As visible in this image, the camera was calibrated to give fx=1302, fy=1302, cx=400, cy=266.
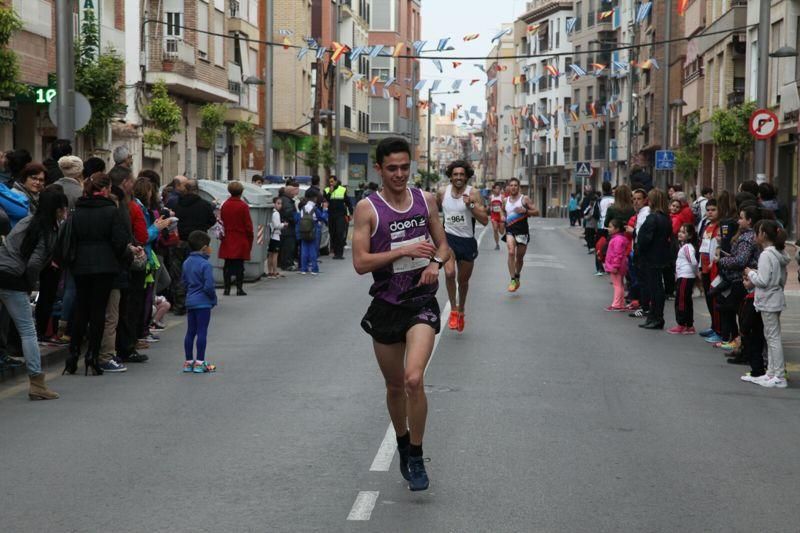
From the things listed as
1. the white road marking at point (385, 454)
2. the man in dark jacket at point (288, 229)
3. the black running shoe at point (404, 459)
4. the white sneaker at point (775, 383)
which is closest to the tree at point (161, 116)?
the man in dark jacket at point (288, 229)

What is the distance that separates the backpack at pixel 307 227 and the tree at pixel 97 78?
16.8 ft

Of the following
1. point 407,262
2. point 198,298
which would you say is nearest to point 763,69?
point 198,298

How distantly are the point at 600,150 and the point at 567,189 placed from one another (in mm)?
11412

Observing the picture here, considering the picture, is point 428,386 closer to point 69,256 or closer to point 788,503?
point 69,256

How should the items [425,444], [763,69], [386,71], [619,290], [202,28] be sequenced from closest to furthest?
[425,444] < [619,290] < [763,69] < [202,28] < [386,71]

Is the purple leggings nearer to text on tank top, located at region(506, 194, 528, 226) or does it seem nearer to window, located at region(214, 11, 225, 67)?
text on tank top, located at region(506, 194, 528, 226)

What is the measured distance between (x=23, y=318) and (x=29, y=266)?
15.9 inches

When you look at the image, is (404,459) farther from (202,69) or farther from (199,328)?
(202,69)

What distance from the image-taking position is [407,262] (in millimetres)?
7105

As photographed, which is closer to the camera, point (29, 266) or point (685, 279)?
point (29, 266)

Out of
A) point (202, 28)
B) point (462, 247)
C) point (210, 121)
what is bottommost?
point (462, 247)

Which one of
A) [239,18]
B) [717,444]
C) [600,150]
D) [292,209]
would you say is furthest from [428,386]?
[600,150]

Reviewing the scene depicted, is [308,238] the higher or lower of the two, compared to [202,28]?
lower

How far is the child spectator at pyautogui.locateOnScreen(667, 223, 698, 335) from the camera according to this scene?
15.5m
